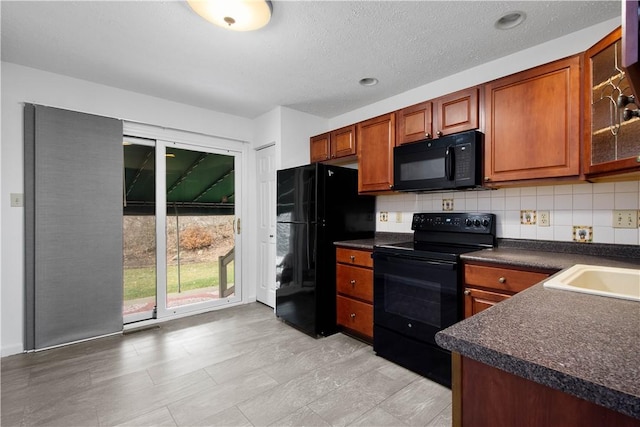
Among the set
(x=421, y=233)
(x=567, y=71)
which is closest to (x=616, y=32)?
(x=567, y=71)

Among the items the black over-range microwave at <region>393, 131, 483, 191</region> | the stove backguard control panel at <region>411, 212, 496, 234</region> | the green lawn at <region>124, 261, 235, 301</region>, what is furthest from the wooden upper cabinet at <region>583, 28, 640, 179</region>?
the green lawn at <region>124, 261, 235, 301</region>

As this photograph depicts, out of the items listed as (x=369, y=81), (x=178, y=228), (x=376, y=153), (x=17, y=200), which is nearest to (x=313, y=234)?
(x=376, y=153)

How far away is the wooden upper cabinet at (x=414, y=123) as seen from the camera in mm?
2473

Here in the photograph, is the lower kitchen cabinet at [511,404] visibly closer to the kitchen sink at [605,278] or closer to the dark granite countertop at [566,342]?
the dark granite countertop at [566,342]

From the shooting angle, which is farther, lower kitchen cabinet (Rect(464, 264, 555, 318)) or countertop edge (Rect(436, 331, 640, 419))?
lower kitchen cabinet (Rect(464, 264, 555, 318))

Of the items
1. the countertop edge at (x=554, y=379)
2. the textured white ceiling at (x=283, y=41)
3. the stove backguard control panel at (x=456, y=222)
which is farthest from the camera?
the stove backguard control panel at (x=456, y=222)

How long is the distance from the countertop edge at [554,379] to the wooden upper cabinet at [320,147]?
286cm

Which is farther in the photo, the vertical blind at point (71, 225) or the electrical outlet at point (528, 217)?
the vertical blind at point (71, 225)

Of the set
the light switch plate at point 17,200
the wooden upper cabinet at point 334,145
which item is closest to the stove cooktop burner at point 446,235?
the wooden upper cabinet at point 334,145

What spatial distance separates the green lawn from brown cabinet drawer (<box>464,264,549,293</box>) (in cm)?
279

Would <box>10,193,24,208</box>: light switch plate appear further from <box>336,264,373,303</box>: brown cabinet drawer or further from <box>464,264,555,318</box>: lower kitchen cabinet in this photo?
<box>464,264,555,318</box>: lower kitchen cabinet

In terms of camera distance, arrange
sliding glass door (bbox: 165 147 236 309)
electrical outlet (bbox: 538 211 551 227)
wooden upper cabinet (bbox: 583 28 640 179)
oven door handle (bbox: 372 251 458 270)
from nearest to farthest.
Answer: wooden upper cabinet (bbox: 583 28 640 179), oven door handle (bbox: 372 251 458 270), electrical outlet (bbox: 538 211 551 227), sliding glass door (bbox: 165 147 236 309)

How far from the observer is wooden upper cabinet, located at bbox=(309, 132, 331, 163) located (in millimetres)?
3354

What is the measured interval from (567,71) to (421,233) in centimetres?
152
